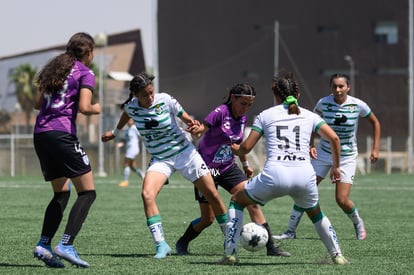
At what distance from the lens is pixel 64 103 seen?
29.8 feet

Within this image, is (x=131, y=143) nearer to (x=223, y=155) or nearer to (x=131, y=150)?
(x=131, y=150)

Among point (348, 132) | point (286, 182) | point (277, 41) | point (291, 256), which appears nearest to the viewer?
point (286, 182)

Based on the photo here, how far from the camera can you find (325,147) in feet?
42.7

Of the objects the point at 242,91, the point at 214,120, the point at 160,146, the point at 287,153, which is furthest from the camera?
the point at 214,120

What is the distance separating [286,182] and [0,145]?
113 feet

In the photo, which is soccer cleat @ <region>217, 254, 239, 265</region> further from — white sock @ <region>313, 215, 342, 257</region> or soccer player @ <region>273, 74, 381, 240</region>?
soccer player @ <region>273, 74, 381, 240</region>

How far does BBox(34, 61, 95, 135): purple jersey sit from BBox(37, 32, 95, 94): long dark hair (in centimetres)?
5

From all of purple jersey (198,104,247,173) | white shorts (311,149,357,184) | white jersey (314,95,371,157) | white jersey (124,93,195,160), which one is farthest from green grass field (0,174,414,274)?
white jersey (314,95,371,157)

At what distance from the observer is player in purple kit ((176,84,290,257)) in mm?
10595

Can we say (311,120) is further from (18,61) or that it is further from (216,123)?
(18,61)

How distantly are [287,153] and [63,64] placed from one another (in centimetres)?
219

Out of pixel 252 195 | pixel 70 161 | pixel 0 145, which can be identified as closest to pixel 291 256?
pixel 252 195

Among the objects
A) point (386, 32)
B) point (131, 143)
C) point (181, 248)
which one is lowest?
point (181, 248)

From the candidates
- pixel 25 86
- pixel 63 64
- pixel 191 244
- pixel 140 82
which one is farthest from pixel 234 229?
pixel 25 86
